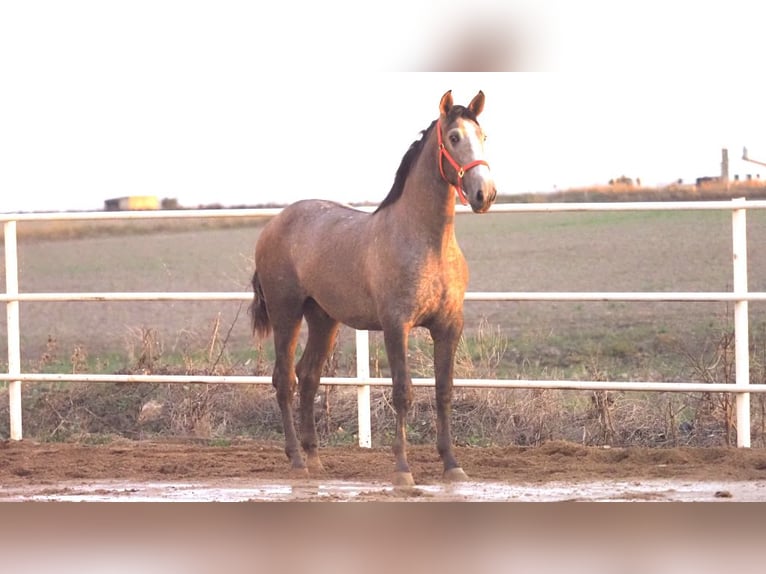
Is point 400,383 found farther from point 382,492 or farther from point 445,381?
point 382,492

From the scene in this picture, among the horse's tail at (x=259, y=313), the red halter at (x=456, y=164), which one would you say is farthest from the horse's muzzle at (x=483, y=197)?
the horse's tail at (x=259, y=313)

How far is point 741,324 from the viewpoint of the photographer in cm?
653

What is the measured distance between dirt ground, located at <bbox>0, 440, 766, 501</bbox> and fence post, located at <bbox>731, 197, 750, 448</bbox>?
0.98ft

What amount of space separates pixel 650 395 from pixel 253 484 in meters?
4.28

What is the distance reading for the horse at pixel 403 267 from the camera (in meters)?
5.37

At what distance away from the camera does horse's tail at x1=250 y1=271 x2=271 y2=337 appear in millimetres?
6508

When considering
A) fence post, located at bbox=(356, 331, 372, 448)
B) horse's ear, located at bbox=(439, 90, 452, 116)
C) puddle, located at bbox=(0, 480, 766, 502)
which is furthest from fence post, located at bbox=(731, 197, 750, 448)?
fence post, located at bbox=(356, 331, 372, 448)

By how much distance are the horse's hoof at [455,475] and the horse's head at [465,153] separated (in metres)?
1.36

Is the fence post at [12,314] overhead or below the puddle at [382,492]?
overhead

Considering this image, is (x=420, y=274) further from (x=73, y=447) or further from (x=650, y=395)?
(x=650, y=395)

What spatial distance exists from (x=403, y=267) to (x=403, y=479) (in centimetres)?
106

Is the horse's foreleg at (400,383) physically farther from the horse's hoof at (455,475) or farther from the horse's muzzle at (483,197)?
the horse's muzzle at (483,197)

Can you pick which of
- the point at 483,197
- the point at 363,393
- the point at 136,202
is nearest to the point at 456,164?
the point at 483,197

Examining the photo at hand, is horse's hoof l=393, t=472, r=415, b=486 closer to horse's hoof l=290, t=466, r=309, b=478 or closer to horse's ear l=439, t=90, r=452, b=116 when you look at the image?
horse's hoof l=290, t=466, r=309, b=478
